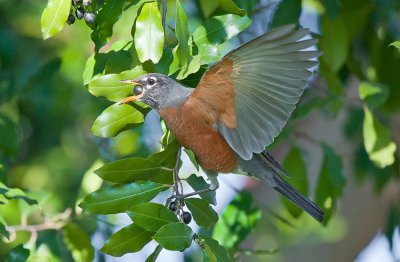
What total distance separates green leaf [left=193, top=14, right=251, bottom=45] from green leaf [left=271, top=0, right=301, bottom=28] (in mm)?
701

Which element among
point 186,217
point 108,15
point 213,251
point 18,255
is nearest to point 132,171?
point 186,217

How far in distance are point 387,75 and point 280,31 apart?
147cm

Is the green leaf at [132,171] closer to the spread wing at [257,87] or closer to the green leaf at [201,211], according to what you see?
the green leaf at [201,211]

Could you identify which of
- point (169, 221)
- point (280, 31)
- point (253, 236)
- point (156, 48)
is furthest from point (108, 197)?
point (253, 236)

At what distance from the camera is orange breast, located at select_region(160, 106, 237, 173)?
2.53 meters

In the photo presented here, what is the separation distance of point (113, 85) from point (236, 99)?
1.12ft

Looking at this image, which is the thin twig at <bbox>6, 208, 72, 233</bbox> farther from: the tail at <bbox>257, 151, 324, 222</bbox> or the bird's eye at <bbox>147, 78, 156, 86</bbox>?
the bird's eye at <bbox>147, 78, 156, 86</bbox>

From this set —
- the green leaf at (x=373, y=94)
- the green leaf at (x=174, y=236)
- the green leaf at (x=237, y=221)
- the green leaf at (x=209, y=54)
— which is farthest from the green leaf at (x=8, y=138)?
the green leaf at (x=373, y=94)

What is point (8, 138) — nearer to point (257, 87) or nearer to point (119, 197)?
point (119, 197)

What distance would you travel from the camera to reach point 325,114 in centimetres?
393

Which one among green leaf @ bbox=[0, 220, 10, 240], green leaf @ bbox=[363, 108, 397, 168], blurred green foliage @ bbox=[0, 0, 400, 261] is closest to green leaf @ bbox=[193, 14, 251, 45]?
blurred green foliage @ bbox=[0, 0, 400, 261]

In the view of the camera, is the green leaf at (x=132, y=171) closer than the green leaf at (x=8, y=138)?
Yes

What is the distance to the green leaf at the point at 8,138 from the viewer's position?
3.06 metres

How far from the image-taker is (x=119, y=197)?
7.80 ft
